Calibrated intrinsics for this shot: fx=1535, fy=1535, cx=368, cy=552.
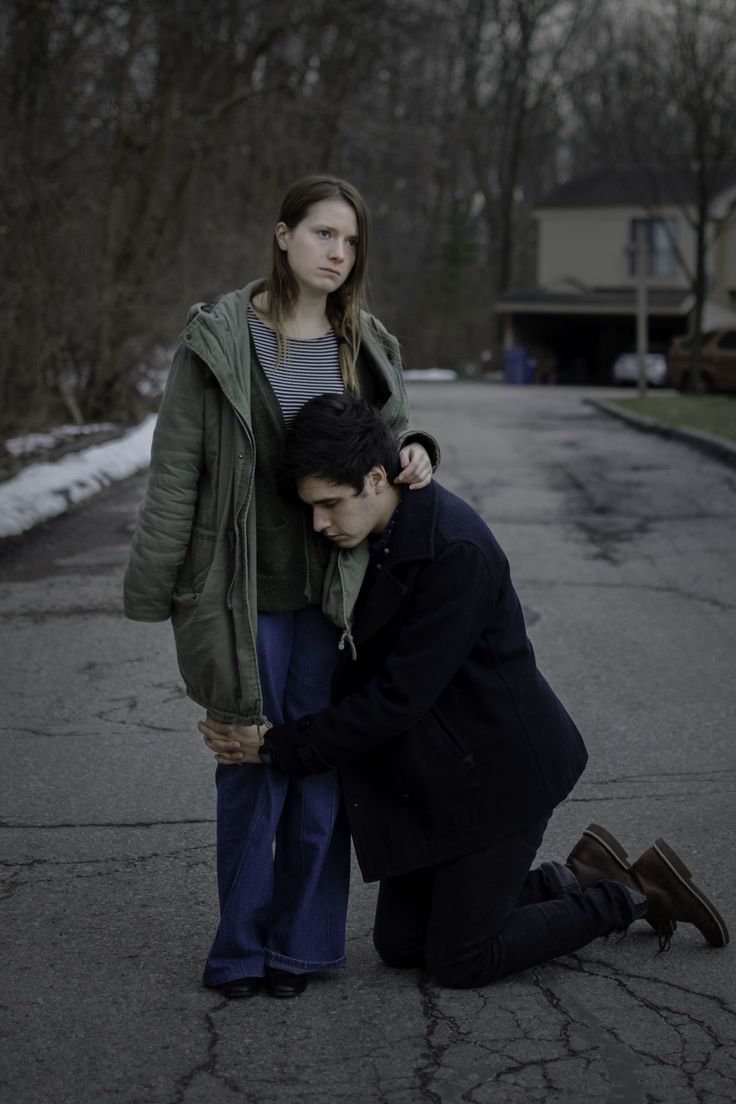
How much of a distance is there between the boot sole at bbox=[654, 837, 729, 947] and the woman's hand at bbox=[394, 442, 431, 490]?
46.5 inches

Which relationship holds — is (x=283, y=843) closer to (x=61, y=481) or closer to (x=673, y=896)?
(x=673, y=896)

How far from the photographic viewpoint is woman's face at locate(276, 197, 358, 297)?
11.9 ft

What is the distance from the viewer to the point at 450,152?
56969mm

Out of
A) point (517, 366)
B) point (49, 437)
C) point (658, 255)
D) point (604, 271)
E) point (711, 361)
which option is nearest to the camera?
point (49, 437)

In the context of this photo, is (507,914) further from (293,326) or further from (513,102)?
(513,102)

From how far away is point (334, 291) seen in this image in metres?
3.76

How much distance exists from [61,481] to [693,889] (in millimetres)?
10326

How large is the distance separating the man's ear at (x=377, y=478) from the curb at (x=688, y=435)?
13.2 m

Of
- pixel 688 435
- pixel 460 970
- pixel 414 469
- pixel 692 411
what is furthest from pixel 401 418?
pixel 692 411

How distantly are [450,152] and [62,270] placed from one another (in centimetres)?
4131

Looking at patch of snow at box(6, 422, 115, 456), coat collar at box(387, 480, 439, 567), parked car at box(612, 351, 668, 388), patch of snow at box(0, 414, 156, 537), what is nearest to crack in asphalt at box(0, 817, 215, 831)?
coat collar at box(387, 480, 439, 567)

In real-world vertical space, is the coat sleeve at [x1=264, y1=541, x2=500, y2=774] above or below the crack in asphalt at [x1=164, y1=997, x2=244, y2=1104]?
above

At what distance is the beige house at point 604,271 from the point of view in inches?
1929

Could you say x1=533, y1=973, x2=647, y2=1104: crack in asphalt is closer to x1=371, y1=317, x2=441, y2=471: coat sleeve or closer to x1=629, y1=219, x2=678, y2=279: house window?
x1=371, y1=317, x2=441, y2=471: coat sleeve
